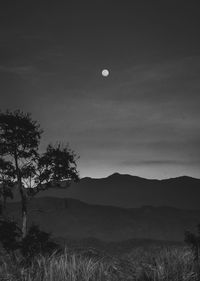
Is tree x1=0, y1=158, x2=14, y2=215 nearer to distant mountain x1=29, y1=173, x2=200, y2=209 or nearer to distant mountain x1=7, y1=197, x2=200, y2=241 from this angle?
distant mountain x1=7, y1=197, x2=200, y2=241

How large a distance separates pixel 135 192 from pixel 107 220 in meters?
44.2

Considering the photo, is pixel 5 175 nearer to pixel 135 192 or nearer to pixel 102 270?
pixel 102 270

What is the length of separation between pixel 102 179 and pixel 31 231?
135 metres

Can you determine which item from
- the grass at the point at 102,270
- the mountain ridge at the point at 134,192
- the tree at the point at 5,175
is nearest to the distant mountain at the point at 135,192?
the mountain ridge at the point at 134,192

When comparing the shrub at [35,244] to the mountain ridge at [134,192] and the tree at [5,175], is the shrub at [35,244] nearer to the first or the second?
the tree at [5,175]

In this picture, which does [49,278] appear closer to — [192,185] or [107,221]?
[107,221]

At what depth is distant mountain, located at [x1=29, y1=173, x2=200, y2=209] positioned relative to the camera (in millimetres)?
130250

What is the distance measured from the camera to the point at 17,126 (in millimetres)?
24422

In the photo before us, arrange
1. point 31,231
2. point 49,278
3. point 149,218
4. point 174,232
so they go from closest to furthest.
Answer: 1. point 49,278
2. point 31,231
3. point 174,232
4. point 149,218

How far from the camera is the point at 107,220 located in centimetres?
9581

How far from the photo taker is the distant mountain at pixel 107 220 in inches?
3450

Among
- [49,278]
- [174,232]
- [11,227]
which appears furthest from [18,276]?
[174,232]

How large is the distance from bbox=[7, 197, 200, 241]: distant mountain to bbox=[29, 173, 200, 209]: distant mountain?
24.4 metres

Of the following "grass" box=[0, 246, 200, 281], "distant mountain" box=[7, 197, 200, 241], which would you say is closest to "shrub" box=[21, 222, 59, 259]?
"grass" box=[0, 246, 200, 281]
